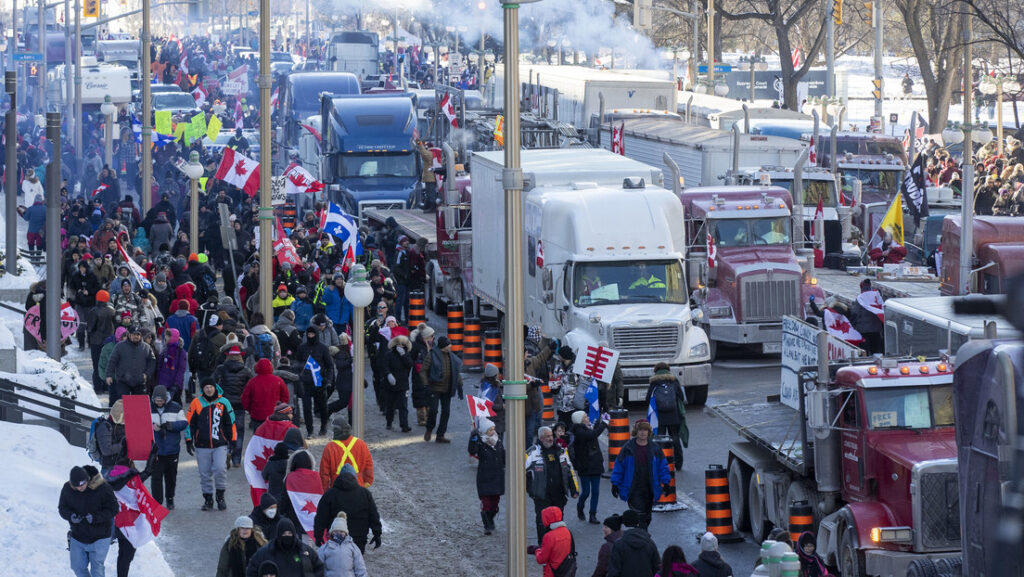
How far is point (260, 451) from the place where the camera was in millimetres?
16406

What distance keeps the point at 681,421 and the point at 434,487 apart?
281 centimetres

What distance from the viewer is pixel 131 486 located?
48.1 feet

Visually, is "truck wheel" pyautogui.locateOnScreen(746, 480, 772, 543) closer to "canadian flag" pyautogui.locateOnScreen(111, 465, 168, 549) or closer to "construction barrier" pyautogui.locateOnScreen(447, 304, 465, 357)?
"canadian flag" pyautogui.locateOnScreen(111, 465, 168, 549)

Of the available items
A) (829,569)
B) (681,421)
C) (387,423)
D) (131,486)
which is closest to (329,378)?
(387,423)

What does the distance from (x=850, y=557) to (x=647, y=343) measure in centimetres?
891

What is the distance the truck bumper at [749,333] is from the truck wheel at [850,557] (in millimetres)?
11965


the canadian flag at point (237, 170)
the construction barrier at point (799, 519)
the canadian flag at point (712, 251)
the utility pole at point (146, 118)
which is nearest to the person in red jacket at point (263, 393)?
the construction barrier at point (799, 519)

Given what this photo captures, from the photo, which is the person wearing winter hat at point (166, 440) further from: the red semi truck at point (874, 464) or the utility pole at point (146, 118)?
the utility pole at point (146, 118)

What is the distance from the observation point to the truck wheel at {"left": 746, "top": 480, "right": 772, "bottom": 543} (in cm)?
1593

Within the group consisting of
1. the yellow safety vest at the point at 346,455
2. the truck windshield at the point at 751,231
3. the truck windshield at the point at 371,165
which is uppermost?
the truck windshield at the point at 371,165

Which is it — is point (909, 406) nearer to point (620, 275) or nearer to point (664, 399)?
point (664, 399)

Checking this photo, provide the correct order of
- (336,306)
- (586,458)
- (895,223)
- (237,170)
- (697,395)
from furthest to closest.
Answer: (895,223) → (237,170) → (336,306) → (697,395) → (586,458)

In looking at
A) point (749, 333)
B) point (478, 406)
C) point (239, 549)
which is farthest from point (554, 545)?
point (749, 333)

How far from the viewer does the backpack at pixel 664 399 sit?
18562mm
